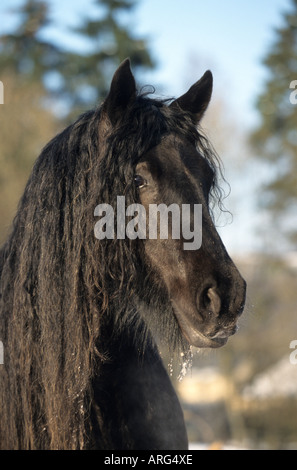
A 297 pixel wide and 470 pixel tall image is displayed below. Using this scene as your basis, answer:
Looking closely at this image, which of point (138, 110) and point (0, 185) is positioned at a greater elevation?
point (0, 185)

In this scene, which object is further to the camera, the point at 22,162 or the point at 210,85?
the point at 22,162

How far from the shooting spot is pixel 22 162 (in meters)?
17.6

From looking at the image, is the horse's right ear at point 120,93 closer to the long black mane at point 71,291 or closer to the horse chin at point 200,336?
the long black mane at point 71,291

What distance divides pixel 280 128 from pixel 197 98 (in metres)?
16.6

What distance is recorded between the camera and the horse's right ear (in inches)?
111

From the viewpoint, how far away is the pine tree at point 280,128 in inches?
717

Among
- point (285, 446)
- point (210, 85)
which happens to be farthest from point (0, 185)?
point (210, 85)

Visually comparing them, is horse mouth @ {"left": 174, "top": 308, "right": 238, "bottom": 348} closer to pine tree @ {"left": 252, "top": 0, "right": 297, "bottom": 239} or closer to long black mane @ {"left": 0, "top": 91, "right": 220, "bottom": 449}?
long black mane @ {"left": 0, "top": 91, "right": 220, "bottom": 449}

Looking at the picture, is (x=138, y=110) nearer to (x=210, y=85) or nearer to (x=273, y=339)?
(x=210, y=85)

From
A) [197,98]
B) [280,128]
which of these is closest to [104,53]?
[280,128]

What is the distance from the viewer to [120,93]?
2.89 metres

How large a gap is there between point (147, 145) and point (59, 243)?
0.66 meters

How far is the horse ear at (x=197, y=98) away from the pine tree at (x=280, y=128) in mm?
15369

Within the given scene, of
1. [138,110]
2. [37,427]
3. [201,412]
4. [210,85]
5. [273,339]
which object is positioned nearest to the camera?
[37,427]
